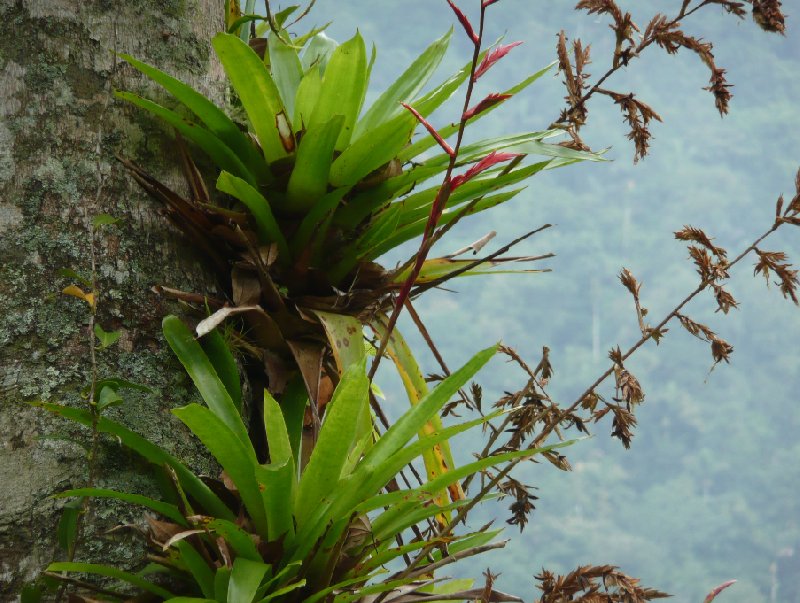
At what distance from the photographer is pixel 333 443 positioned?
0.76 meters

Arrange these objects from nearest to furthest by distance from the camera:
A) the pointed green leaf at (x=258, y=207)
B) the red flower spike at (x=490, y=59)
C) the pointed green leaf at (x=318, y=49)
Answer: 1. the red flower spike at (x=490, y=59)
2. the pointed green leaf at (x=258, y=207)
3. the pointed green leaf at (x=318, y=49)

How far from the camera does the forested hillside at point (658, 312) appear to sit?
24297 millimetres

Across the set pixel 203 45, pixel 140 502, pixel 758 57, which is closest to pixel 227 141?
pixel 203 45

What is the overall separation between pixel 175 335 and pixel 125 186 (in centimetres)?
20

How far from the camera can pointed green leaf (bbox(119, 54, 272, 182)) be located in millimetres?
917

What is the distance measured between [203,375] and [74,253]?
0.62 feet

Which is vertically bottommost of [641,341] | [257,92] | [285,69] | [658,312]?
[641,341]

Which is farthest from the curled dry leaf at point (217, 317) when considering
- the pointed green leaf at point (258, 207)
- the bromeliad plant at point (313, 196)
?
the pointed green leaf at point (258, 207)

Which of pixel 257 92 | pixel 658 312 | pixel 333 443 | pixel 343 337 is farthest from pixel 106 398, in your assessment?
pixel 658 312

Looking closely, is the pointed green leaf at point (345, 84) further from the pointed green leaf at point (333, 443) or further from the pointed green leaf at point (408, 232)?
the pointed green leaf at point (333, 443)

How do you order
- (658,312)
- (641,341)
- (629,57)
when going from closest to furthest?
(641,341) → (629,57) → (658,312)

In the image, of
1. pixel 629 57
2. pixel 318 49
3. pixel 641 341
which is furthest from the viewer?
pixel 318 49

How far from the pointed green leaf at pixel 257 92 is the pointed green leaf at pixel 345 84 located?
5 cm

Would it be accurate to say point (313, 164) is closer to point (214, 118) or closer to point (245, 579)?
point (214, 118)
